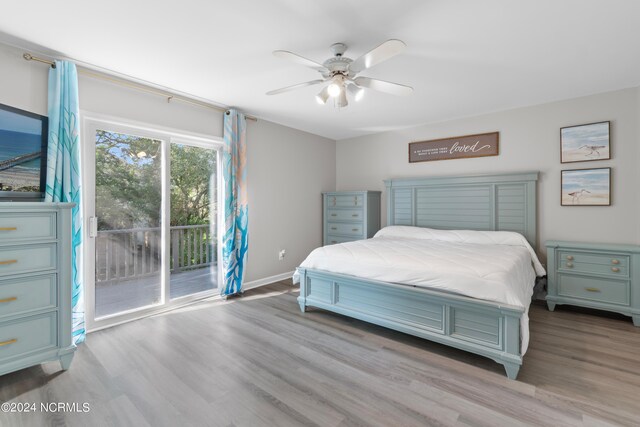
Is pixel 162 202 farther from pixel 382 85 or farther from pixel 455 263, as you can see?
pixel 455 263

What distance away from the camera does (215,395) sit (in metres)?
1.92

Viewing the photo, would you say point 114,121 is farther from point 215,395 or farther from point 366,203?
point 366,203

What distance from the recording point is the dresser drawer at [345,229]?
502 cm

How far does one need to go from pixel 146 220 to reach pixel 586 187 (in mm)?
5145

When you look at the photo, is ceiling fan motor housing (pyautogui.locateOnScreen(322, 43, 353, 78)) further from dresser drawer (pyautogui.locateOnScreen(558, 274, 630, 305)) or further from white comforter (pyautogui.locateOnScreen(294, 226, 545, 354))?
dresser drawer (pyautogui.locateOnScreen(558, 274, 630, 305))

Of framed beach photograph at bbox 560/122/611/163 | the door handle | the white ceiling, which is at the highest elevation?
the white ceiling

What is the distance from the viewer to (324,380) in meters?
2.07

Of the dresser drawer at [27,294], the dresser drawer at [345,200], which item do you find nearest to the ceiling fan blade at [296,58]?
the dresser drawer at [27,294]

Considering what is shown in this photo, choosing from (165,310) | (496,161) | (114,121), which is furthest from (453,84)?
(165,310)

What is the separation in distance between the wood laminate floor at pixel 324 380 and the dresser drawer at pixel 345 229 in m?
2.19

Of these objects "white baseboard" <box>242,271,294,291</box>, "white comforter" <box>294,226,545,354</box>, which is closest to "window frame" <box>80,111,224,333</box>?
"white baseboard" <box>242,271,294,291</box>

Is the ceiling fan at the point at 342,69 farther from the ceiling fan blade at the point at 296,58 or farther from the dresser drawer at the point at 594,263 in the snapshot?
the dresser drawer at the point at 594,263

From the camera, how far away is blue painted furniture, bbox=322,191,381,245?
4.95 meters

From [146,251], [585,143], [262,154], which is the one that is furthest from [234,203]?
[585,143]
